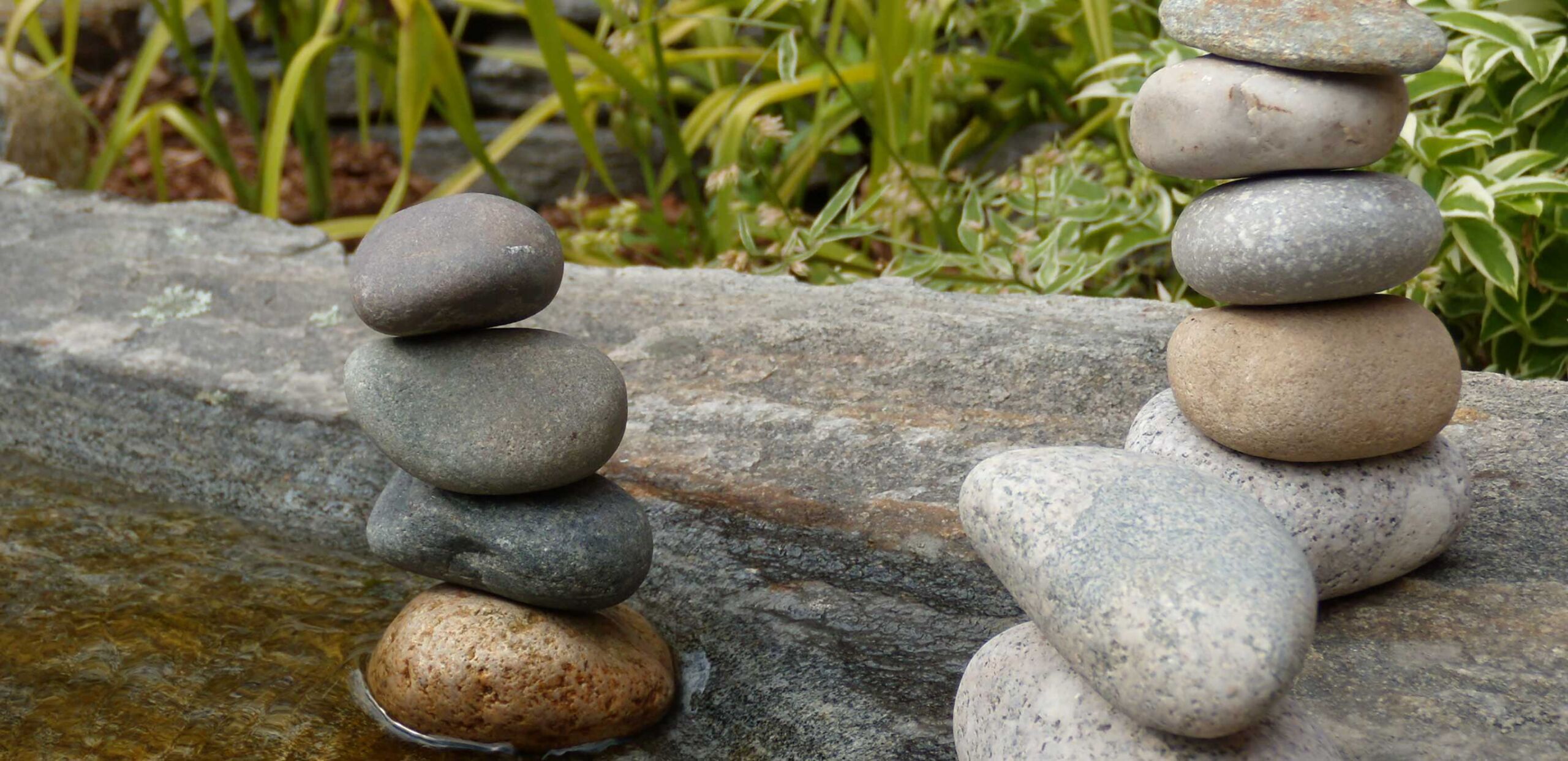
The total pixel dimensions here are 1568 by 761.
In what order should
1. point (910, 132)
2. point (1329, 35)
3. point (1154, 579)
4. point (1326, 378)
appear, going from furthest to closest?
1. point (910, 132)
2. point (1326, 378)
3. point (1329, 35)
4. point (1154, 579)

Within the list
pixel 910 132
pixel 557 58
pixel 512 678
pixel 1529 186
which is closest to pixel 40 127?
pixel 557 58

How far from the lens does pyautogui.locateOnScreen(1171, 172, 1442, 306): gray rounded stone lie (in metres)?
1.55

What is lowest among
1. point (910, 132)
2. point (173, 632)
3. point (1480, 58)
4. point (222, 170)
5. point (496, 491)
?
point (222, 170)

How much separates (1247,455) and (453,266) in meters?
1.07

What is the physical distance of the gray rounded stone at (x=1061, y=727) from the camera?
1.26 m

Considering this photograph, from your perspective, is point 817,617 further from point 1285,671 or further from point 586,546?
point 1285,671

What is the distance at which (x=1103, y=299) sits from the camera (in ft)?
8.68

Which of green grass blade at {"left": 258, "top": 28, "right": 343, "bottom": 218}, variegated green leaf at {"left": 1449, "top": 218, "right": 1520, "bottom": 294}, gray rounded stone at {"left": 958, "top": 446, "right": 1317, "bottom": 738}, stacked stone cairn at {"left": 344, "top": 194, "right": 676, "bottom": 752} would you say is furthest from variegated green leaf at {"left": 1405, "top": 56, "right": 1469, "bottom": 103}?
green grass blade at {"left": 258, "top": 28, "right": 343, "bottom": 218}

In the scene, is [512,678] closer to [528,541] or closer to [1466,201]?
[528,541]

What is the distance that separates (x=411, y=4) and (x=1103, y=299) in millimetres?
2238

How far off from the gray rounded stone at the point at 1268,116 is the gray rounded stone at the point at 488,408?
0.80 metres

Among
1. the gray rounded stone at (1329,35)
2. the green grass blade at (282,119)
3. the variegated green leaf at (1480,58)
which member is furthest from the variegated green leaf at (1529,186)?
the green grass blade at (282,119)

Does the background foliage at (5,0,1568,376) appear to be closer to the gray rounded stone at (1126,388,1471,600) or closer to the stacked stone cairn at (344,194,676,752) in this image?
the gray rounded stone at (1126,388,1471,600)

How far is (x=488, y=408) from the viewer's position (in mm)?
1613
